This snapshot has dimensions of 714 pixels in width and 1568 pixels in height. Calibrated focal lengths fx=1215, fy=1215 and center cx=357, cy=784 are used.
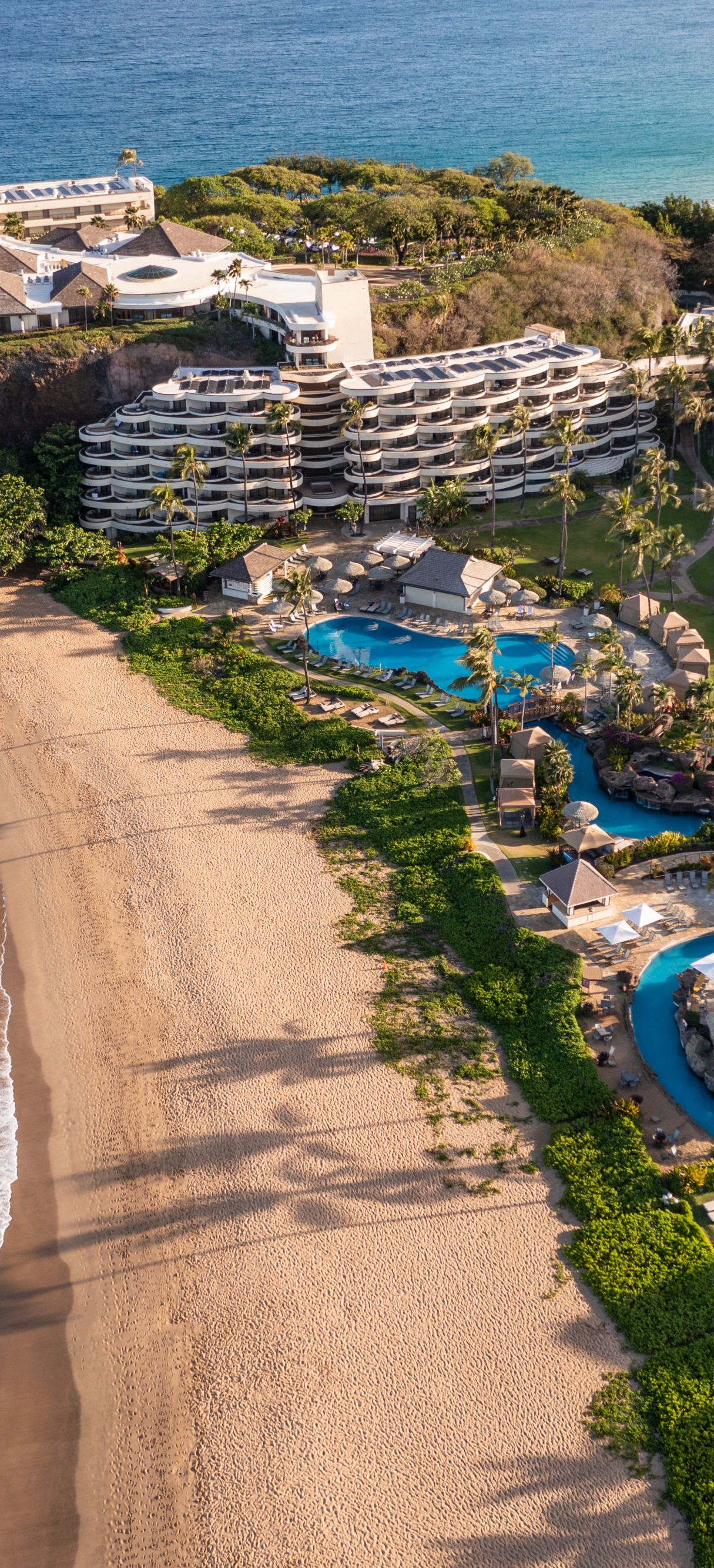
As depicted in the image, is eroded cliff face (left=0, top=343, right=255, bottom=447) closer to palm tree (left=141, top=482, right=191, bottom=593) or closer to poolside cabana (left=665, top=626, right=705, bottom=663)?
palm tree (left=141, top=482, right=191, bottom=593)

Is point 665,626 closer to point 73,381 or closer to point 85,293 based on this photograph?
point 73,381

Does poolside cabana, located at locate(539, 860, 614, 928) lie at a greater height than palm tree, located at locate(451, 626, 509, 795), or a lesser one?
lesser

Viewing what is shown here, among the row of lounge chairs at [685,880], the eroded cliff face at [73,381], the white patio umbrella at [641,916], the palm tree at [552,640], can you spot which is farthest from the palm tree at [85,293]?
the white patio umbrella at [641,916]

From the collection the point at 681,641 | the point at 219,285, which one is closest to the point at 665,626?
the point at 681,641

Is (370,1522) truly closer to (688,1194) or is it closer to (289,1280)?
(289,1280)

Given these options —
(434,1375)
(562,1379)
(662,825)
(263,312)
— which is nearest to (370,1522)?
(434,1375)

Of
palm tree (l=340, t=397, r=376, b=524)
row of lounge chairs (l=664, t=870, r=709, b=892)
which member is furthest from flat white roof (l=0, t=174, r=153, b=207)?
row of lounge chairs (l=664, t=870, r=709, b=892)
